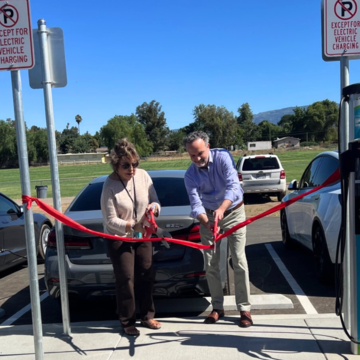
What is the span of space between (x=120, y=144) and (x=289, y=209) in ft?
13.7

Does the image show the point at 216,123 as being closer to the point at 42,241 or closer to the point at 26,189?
the point at 42,241

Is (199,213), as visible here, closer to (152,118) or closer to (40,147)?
(40,147)

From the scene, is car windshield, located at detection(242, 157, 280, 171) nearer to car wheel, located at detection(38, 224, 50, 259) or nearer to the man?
car wheel, located at detection(38, 224, 50, 259)

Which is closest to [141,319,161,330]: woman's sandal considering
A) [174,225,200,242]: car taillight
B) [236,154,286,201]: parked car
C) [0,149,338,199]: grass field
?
[174,225,200,242]: car taillight

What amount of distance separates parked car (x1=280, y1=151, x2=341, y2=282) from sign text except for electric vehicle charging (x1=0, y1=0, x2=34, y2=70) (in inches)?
123

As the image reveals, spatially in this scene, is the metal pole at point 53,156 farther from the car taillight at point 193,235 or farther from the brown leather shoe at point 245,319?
the brown leather shoe at point 245,319

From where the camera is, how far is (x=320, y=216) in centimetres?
548

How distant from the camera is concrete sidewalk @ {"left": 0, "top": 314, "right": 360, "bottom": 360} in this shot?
11.9 ft

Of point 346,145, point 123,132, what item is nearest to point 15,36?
point 346,145

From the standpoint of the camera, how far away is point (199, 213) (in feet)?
13.3

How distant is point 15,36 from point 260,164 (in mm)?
13870

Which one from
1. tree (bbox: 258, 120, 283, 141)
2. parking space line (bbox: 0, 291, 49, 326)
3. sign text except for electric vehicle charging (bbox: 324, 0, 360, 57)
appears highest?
tree (bbox: 258, 120, 283, 141)

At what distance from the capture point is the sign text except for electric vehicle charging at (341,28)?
3.54 meters

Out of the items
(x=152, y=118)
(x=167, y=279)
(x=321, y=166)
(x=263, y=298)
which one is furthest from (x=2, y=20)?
(x=152, y=118)
